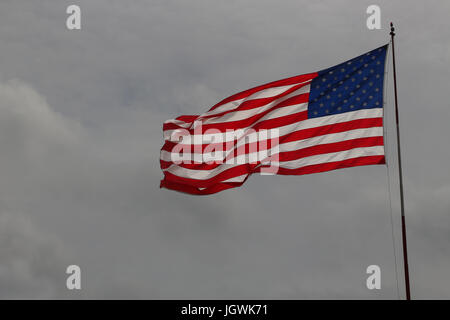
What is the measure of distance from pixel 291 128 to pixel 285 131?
31cm

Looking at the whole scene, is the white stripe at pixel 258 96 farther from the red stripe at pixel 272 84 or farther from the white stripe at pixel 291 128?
the white stripe at pixel 291 128

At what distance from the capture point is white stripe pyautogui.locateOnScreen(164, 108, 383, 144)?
29.8m

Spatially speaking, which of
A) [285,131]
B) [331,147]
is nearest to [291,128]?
[285,131]

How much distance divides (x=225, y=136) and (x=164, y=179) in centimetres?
371

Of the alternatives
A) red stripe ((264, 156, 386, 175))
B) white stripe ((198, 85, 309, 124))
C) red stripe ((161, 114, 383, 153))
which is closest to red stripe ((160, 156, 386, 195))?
red stripe ((264, 156, 386, 175))

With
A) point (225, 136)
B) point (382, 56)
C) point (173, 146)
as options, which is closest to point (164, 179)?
point (173, 146)

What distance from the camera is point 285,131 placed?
3083cm

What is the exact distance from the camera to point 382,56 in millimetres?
30094

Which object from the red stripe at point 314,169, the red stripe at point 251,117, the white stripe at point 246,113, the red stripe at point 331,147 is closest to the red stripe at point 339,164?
the red stripe at point 314,169

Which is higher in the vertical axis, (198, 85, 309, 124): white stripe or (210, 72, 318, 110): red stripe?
(210, 72, 318, 110): red stripe

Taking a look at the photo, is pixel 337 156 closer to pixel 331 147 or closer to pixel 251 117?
pixel 331 147

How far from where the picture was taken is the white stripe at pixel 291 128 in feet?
97.6

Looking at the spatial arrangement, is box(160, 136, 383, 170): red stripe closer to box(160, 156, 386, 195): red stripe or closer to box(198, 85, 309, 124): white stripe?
box(160, 156, 386, 195): red stripe
